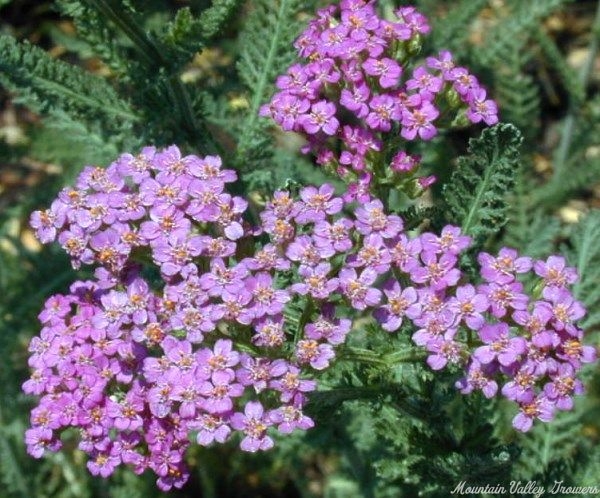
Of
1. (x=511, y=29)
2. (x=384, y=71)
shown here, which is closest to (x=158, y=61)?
(x=384, y=71)

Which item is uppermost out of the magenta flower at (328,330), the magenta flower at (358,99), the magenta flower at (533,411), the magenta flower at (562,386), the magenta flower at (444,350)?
the magenta flower at (358,99)

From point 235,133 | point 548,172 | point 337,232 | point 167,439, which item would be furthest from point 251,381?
point 548,172

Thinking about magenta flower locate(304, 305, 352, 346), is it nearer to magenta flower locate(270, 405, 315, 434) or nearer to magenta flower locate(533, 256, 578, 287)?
magenta flower locate(270, 405, 315, 434)

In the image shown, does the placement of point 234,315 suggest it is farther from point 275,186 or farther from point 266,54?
point 266,54

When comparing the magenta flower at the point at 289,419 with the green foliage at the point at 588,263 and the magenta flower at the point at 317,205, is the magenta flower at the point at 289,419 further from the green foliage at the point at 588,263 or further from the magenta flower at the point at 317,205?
the green foliage at the point at 588,263

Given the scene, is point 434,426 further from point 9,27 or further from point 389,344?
point 9,27

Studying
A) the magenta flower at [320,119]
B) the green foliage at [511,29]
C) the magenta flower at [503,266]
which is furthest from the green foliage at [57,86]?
the green foliage at [511,29]

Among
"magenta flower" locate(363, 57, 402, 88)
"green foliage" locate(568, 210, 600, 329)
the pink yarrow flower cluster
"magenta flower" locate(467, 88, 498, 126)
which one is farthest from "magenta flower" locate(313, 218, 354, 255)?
"green foliage" locate(568, 210, 600, 329)
